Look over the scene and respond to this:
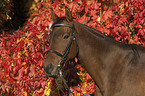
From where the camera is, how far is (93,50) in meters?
2.39

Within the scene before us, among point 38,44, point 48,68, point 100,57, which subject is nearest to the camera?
point 48,68

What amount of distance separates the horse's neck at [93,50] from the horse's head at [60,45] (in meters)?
0.10

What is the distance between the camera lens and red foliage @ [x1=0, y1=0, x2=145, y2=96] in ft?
12.4

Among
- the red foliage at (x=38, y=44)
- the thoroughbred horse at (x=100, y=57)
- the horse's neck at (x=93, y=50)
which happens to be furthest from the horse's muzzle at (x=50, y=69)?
the red foliage at (x=38, y=44)

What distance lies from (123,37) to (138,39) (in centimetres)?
53

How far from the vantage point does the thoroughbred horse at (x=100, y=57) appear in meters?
2.22

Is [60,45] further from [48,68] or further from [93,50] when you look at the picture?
[93,50]

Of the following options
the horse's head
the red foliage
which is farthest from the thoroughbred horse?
the red foliage

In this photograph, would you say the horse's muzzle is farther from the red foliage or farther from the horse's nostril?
the red foliage

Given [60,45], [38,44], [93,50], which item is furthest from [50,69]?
[38,44]

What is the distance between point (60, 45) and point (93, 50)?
1.52ft

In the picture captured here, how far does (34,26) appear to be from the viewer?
405 centimetres

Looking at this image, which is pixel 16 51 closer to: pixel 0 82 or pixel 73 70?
pixel 0 82

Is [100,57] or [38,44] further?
[38,44]
